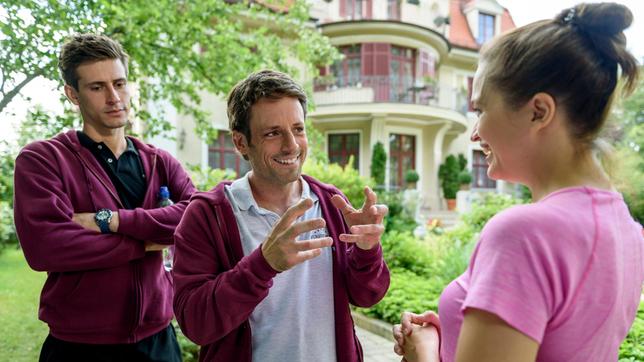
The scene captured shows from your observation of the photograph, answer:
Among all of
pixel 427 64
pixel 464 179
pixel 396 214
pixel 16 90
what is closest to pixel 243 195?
pixel 16 90

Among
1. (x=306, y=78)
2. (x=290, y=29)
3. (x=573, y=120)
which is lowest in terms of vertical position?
(x=573, y=120)

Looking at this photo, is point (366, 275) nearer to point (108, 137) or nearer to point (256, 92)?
point (256, 92)

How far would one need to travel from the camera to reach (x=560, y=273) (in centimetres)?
85

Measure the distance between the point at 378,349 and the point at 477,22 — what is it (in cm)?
2108

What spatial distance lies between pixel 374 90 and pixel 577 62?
55.5 feet

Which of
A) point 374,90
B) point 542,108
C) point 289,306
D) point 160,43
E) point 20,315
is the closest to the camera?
point 542,108

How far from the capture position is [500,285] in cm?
84

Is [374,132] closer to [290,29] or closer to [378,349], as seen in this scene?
[290,29]

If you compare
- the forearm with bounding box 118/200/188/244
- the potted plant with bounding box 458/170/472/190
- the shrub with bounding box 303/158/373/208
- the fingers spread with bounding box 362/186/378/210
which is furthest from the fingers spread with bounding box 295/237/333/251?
the potted plant with bounding box 458/170/472/190

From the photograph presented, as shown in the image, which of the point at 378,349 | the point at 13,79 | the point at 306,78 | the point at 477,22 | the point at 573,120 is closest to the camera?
the point at 573,120

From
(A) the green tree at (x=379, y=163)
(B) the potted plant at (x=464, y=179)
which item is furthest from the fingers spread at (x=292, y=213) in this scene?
(B) the potted plant at (x=464, y=179)

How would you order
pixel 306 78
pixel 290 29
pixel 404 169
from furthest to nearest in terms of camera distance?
pixel 404 169 → pixel 306 78 → pixel 290 29

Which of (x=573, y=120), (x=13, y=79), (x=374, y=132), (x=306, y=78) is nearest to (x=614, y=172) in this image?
(x=573, y=120)

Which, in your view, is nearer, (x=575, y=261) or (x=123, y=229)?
(x=575, y=261)
